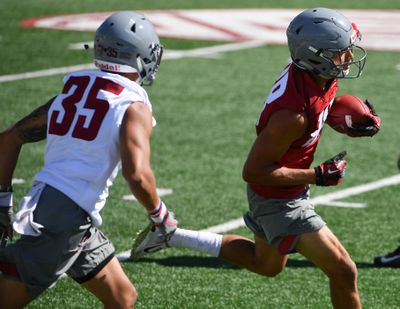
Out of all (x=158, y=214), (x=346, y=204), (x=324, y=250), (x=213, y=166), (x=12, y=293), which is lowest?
(x=213, y=166)

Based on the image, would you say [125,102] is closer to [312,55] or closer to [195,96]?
[312,55]

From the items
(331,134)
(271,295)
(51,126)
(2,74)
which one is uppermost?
(51,126)

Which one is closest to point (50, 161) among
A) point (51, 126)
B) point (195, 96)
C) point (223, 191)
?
point (51, 126)

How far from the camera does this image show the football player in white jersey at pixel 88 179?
15.0 feet

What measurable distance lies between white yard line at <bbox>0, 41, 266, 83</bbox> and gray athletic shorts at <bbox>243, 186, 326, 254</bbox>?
331 inches

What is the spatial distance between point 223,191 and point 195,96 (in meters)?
4.09

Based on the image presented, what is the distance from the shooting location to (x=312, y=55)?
17.9ft

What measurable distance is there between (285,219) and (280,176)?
0.30 metres

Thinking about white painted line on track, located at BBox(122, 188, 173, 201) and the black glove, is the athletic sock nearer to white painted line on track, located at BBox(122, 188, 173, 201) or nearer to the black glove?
the black glove

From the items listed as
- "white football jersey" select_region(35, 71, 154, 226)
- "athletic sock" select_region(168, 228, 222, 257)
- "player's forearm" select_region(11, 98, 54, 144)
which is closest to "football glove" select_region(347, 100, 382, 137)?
"athletic sock" select_region(168, 228, 222, 257)

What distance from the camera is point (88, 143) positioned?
15.2 feet

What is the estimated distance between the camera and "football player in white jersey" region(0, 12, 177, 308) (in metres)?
4.59

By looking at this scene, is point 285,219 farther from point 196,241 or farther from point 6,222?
point 6,222

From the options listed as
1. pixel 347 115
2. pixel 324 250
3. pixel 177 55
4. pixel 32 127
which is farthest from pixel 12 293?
pixel 177 55
